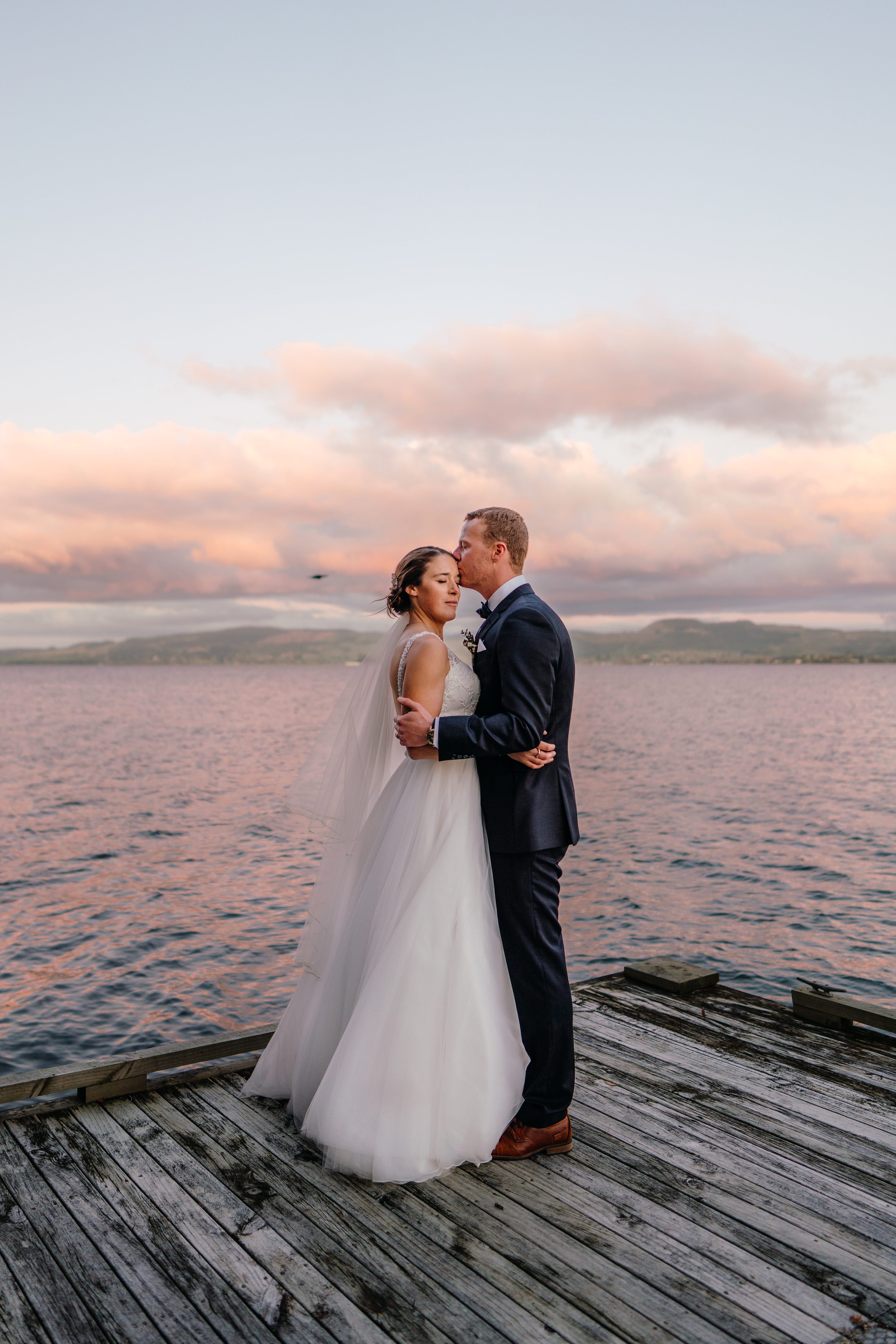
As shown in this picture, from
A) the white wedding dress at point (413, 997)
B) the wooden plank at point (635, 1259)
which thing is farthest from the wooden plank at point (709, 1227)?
the white wedding dress at point (413, 997)

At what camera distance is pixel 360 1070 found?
366 centimetres

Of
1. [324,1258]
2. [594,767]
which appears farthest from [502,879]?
[594,767]

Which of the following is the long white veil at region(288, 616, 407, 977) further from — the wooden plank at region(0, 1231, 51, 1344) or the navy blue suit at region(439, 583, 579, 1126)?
the wooden plank at region(0, 1231, 51, 1344)

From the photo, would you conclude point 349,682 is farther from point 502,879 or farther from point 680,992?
point 680,992

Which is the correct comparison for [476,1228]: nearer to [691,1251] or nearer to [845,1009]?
[691,1251]

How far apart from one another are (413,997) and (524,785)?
0.99 meters

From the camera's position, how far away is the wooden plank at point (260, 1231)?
2.78m

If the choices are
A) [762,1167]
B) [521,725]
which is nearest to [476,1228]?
[762,1167]

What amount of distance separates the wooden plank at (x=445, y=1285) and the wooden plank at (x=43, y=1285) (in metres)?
0.85

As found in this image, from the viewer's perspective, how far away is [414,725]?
12.3 ft

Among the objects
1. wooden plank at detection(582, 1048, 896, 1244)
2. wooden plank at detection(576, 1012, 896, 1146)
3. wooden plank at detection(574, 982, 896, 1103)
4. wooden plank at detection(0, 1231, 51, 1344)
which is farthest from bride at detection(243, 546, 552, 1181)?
wooden plank at detection(574, 982, 896, 1103)

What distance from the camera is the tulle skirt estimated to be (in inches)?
143

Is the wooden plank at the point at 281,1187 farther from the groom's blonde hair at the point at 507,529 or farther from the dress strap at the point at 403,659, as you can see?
the groom's blonde hair at the point at 507,529

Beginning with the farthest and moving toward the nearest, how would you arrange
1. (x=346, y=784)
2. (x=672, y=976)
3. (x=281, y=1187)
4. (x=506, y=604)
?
(x=672, y=976)
(x=346, y=784)
(x=506, y=604)
(x=281, y=1187)
